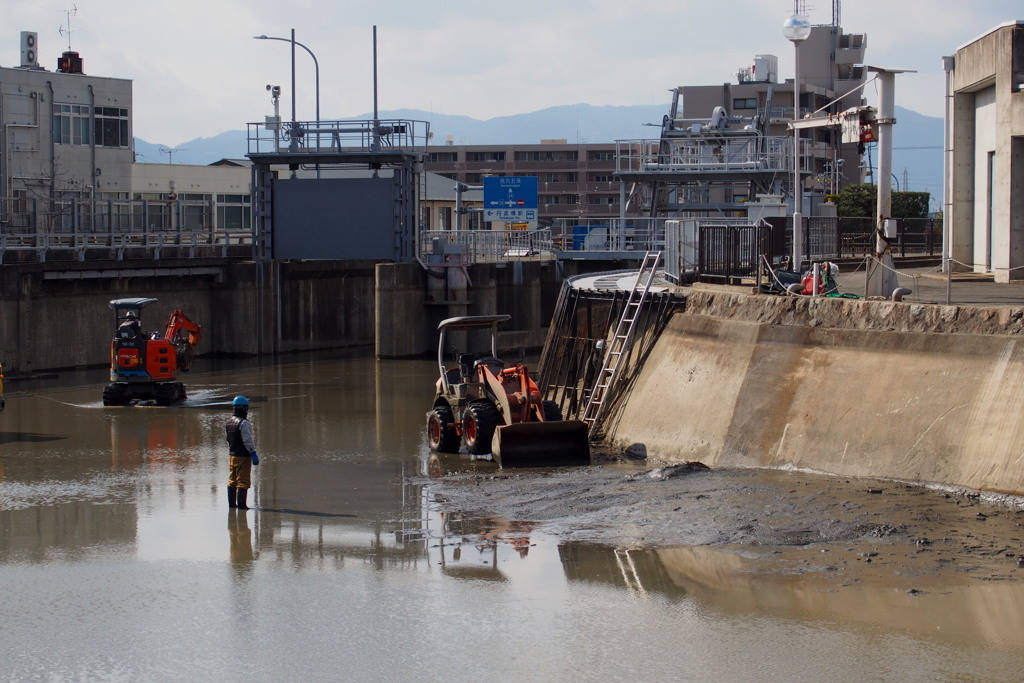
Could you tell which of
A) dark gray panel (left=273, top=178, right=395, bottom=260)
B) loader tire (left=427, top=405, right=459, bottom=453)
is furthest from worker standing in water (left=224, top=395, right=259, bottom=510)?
dark gray panel (left=273, top=178, right=395, bottom=260)

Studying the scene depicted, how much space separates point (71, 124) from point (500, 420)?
43831 mm

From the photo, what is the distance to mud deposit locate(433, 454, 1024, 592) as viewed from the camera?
1273 cm

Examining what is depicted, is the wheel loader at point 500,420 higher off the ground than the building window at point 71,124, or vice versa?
the building window at point 71,124

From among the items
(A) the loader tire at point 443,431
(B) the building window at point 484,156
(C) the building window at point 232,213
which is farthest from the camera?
(B) the building window at point 484,156

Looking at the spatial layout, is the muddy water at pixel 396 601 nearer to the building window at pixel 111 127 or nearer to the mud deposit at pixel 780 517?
the mud deposit at pixel 780 517

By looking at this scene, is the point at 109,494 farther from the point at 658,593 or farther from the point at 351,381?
the point at 351,381

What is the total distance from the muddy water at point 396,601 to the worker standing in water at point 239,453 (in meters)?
0.30

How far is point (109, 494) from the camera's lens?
17.2 meters

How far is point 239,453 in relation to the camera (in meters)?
15.7

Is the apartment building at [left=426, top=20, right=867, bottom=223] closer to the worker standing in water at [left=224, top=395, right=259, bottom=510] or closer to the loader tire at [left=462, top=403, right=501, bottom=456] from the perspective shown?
the loader tire at [left=462, top=403, right=501, bottom=456]

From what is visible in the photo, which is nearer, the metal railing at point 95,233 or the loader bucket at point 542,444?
the loader bucket at point 542,444

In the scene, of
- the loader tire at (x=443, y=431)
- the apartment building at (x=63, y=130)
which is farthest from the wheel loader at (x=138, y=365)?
the apartment building at (x=63, y=130)

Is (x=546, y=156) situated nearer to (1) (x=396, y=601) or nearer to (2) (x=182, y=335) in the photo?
(2) (x=182, y=335)

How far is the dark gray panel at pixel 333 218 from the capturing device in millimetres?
42562
